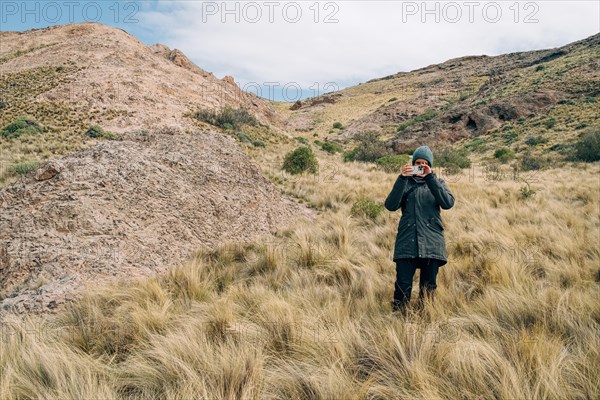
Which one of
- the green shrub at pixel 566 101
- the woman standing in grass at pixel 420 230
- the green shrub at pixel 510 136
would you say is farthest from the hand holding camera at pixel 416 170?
the green shrub at pixel 566 101

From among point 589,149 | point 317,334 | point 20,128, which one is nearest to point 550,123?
point 589,149

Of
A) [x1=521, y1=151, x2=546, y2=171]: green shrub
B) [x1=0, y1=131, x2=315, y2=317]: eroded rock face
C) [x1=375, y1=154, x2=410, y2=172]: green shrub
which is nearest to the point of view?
[x1=0, y1=131, x2=315, y2=317]: eroded rock face

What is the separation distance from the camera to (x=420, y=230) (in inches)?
125

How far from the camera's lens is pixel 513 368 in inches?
81.7

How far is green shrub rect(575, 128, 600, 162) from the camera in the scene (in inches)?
746

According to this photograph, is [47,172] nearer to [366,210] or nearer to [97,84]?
[366,210]

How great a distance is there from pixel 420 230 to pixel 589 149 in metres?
22.2

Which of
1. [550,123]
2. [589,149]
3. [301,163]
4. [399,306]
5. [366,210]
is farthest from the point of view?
[550,123]

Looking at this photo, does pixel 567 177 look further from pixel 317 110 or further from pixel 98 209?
pixel 317 110

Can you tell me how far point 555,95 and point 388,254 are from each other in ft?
129

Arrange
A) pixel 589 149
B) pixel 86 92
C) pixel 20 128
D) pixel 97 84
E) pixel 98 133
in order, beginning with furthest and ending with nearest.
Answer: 1. pixel 97 84
2. pixel 86 92
3. pixel 589 149
4. pixel 98 133
5. pixel 20 128

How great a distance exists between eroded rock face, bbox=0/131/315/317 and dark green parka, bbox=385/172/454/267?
305cm

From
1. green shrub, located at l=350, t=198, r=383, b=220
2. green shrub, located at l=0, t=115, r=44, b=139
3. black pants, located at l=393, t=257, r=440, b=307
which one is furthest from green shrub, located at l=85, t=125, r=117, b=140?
black pants, located at l=393, t=257, r=440, b=307

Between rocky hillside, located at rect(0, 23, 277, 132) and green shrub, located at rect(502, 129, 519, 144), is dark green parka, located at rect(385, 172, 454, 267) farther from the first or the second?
green shrub, located at rect(502, 129, 519, 144)
